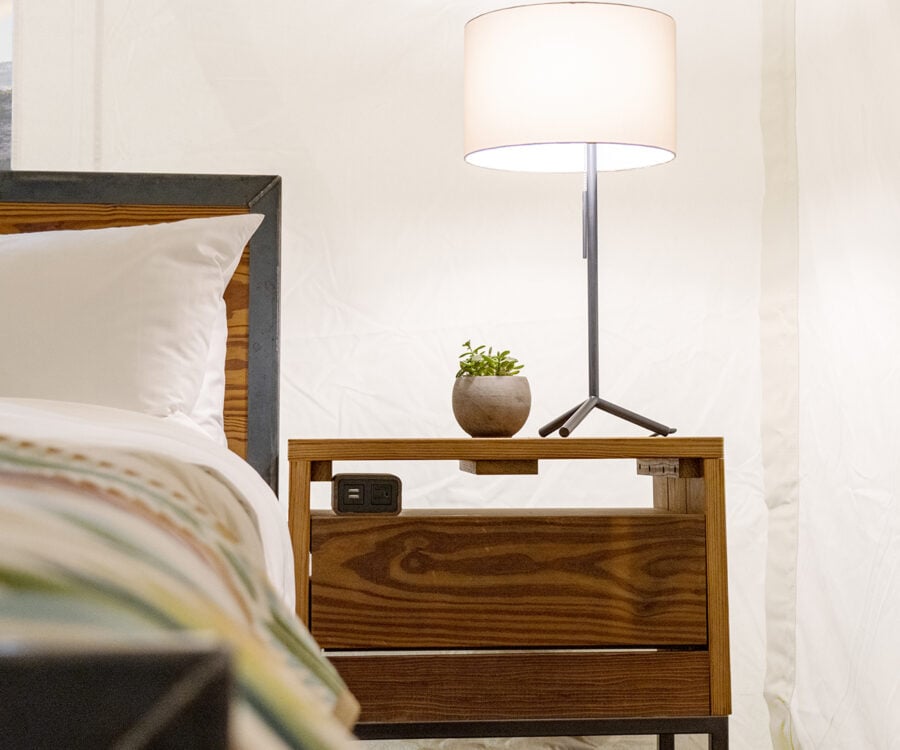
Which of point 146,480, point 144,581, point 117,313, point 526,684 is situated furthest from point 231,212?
point 144,581

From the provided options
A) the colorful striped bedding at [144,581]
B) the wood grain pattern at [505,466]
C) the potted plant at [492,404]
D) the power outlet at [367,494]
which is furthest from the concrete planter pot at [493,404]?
the colorful striped bedding at [144,581]

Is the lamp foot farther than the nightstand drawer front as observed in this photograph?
Yes

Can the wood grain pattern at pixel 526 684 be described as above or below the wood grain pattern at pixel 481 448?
below

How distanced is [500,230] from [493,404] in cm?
53

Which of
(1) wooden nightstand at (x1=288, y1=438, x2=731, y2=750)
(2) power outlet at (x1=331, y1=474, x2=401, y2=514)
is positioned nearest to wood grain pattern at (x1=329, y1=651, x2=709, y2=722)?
(1) wooden nightstand at (x1=288, y1=438, x2=731, y2=750)

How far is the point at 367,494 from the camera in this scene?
1.55 m

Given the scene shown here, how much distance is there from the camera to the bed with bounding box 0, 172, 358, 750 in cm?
38

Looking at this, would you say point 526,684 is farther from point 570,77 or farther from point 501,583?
point 570,77

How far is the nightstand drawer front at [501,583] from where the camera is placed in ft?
4.99

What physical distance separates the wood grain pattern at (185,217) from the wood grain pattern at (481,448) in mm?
405

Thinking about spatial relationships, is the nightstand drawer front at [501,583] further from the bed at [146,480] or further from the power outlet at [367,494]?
the bed at [146,480]

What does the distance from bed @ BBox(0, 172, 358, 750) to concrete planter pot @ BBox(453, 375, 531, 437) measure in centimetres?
41

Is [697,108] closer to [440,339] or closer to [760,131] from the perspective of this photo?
[760,131]

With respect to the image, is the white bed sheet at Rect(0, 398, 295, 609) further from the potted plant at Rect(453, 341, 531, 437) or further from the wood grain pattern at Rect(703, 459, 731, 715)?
the wood grain pattern at Rect(703, 459, 731, 715)
